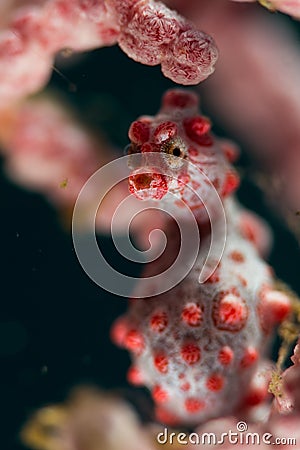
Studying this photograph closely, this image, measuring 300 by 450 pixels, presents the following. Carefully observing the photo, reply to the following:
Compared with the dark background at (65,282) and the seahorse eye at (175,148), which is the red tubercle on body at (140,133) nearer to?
the seahorse eye at (175,148)

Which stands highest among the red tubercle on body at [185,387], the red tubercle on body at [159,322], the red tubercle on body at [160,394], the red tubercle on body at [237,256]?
the red tubercle on body at [237,256]

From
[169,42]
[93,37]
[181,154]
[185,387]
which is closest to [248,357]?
[185,387]

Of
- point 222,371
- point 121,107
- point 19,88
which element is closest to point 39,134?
point 19,88

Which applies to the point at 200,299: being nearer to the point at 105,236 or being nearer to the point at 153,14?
the point at 105,236

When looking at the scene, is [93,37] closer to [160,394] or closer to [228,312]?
[228,312]

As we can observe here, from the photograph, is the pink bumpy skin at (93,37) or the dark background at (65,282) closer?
the pink bumpy skin at (93,37)

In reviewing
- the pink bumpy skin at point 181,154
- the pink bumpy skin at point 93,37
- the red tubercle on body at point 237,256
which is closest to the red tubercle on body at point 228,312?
the red tubercle on body at point 237,256

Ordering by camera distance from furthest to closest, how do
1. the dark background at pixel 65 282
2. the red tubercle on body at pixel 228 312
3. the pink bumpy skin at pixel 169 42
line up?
1. the dark background at pixel 65 282
2. the red tubercle on body at pixel 228 312
3. the pink bumpy skin at pixel 169 42
